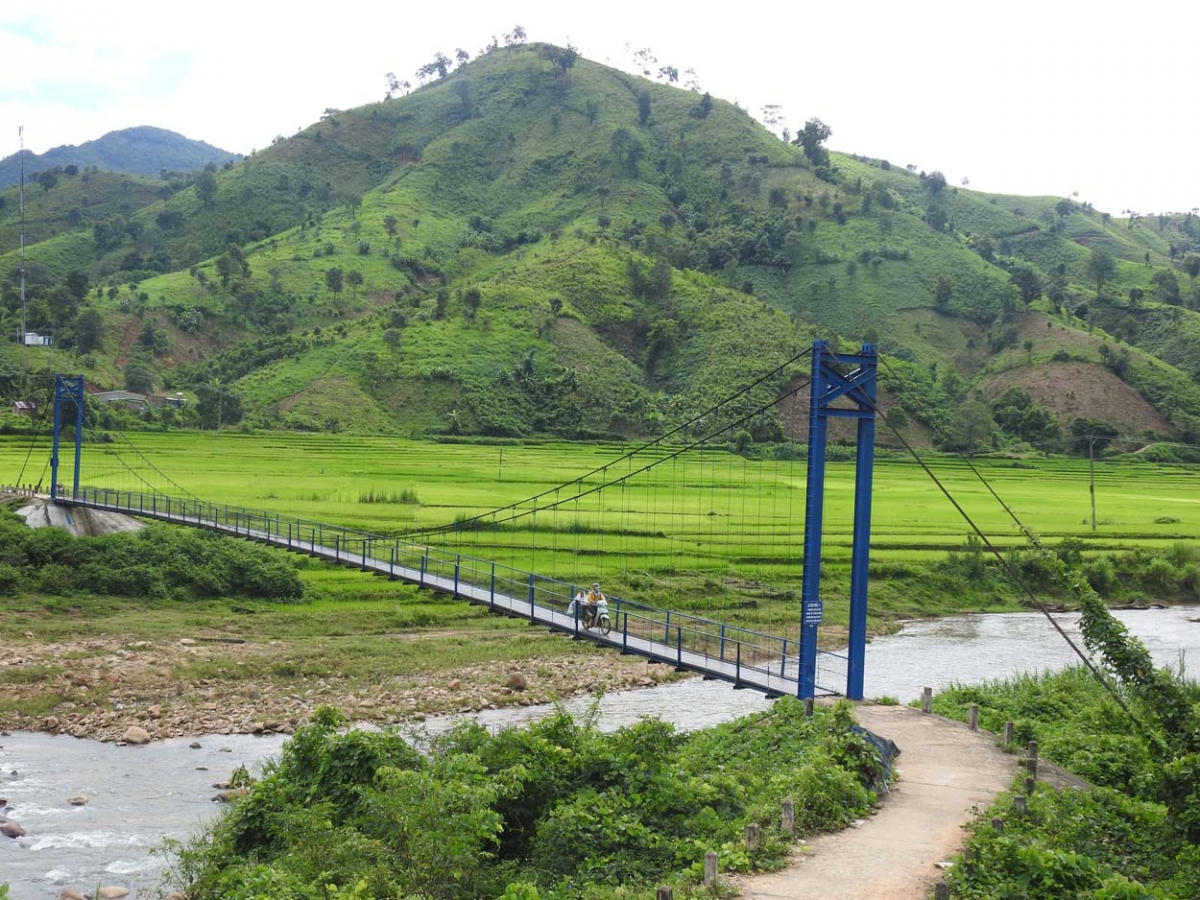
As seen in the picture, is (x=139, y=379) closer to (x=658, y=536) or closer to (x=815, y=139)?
(x=658, y=536)

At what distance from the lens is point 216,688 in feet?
72.7

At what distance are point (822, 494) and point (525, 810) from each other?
5569 millimetres

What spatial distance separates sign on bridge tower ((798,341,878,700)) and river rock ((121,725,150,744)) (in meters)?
11.3

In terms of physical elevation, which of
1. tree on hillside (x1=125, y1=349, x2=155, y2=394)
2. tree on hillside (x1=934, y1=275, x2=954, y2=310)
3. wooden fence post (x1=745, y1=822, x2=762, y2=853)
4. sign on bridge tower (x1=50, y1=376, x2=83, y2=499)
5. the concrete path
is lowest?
the concrete path

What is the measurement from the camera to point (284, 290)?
84.8 m

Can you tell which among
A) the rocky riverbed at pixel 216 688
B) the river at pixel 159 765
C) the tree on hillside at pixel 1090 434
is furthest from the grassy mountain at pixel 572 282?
the rocky riverbed at pixel 216 688

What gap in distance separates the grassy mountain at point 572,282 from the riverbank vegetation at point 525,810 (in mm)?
44177

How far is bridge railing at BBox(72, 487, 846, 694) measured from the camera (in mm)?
18000

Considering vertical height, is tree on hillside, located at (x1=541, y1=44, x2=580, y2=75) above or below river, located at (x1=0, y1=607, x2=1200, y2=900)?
above

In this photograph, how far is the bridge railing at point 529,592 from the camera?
18.0 metres

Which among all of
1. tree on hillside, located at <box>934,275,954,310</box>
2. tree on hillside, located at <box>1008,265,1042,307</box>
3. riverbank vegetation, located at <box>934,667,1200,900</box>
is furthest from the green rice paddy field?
tree on hillside, located at <box>1008,265,1042,307</box>

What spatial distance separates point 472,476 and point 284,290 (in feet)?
149

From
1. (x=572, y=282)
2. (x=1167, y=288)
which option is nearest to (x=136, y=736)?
(x=572, y=282)

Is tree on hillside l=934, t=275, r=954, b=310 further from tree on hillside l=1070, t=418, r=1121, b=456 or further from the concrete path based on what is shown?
the concrete path
